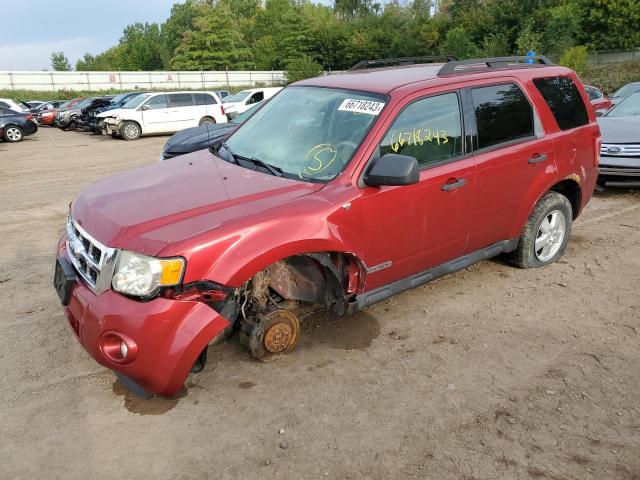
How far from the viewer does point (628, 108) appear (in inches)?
343

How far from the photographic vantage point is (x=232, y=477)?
8.46 feet

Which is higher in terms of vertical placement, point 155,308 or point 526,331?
point 155,308

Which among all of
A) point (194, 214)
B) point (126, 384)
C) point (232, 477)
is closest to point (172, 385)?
point (126, 384)

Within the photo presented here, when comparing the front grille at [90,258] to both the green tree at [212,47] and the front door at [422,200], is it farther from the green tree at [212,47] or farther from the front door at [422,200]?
the green tree at [212,47]

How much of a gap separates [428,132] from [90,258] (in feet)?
7.80

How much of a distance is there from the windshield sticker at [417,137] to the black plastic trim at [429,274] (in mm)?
953

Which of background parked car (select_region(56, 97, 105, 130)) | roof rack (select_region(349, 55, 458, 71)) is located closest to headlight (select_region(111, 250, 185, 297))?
roof rack (select_region(349, 55, 458, 71))

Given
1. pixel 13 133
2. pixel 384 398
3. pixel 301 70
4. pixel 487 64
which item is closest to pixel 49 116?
pixel 13 133

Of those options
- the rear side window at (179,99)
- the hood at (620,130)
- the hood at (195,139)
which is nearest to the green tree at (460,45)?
the rear side window at (179,99)

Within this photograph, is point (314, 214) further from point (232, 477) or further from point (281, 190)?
point (232, 477)

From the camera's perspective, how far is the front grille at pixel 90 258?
2.85 m

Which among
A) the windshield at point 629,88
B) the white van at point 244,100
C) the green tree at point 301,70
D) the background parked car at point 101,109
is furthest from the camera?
the green tree at point 301,70

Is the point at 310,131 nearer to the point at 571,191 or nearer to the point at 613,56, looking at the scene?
the point at 571,191

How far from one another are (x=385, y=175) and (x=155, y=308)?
1.53 metres
